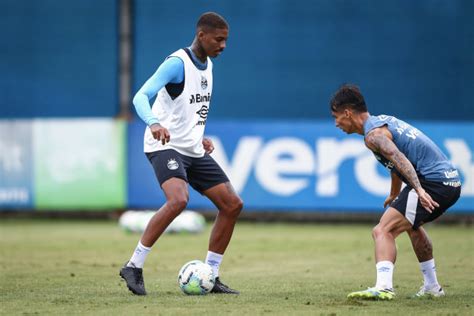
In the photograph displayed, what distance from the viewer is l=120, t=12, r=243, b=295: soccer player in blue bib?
9.02 m

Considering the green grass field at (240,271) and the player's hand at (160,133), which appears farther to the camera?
the player's hand at (160,133)

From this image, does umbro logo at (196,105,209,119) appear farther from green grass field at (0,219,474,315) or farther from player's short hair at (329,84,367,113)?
green grass field at (0,219,474,315)

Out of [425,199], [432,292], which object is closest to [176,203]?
[425,199]

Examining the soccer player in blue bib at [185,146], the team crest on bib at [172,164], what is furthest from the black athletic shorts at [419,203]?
the team crest on bib at [172,164]

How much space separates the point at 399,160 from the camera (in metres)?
8.30

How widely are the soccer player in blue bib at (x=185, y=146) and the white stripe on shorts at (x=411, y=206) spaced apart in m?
1.74

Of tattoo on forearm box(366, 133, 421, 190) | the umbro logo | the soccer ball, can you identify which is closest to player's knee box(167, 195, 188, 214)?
the soccer ball

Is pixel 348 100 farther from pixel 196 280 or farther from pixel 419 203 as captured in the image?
pixel 196 280

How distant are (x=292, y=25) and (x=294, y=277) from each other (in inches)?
378

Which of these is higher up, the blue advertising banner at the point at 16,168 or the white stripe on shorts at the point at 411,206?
the white stripe on shorts at the point at 411,206

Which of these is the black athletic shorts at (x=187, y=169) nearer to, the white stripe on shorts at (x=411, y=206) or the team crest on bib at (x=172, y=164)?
the team crest on bib at (x=172, y=164)

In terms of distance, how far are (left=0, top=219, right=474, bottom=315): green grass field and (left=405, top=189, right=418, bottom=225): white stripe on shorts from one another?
2.42ft

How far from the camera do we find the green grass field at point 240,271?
8250 mm

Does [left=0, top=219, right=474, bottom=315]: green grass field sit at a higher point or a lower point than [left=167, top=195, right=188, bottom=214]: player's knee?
lower
